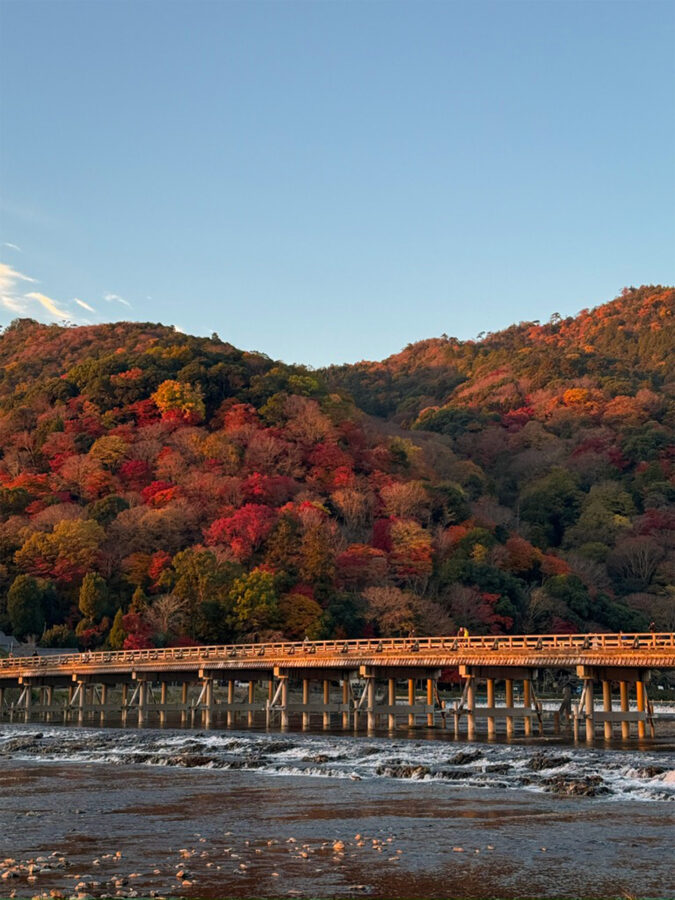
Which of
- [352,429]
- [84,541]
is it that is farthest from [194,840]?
[352,429]

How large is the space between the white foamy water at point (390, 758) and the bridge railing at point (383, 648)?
4.74 m

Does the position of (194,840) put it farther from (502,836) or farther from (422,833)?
(502,836)

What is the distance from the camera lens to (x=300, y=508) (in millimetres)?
83062

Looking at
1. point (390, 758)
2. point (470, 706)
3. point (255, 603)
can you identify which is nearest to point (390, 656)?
point (470, 706)

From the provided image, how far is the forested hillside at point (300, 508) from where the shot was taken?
73.9m

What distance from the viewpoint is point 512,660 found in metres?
39.7

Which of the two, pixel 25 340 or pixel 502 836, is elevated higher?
pixel 25 340

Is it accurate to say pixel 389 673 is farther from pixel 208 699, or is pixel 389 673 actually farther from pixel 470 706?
pixel 208 699

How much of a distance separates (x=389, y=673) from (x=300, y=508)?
121ft

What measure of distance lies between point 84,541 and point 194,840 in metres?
61.8

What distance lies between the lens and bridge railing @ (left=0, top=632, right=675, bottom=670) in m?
37.7

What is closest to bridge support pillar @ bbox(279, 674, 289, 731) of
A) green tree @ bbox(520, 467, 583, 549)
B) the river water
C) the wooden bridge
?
the wooden bridge

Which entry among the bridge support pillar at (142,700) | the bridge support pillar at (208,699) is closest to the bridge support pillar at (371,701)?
the bridge support pillar at (208,699)

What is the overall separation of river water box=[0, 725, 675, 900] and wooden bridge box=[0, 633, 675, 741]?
337cm
